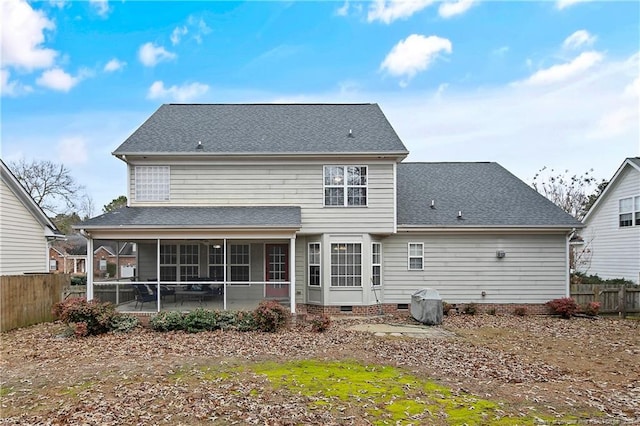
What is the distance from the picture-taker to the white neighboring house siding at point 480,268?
1769cm

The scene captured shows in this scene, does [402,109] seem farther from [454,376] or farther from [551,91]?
[454,376]

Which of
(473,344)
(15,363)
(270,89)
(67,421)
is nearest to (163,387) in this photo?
(67,421)

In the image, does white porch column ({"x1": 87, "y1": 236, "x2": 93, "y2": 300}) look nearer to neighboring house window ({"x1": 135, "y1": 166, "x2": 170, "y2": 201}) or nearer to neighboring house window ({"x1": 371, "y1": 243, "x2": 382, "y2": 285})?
neighboring house window ({"x1": 135, "y1": 166, "x2": 170, "y2": 201})

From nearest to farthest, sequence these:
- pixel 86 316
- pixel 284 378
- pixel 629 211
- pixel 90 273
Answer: pixel 284 378, pixel 86 316, pixel 90 273, pixel 629 211

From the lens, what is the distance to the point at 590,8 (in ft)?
53.1

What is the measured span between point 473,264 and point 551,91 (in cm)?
973

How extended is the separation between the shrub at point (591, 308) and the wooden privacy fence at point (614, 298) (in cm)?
74

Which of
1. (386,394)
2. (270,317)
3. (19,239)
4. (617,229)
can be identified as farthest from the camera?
(617,229)

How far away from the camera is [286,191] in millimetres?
16922

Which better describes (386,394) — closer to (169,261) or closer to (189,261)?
(189,261)

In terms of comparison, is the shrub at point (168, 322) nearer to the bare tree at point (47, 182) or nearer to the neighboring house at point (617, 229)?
the neighboring house at point (617, 229)

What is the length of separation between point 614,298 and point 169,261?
56.8 ft

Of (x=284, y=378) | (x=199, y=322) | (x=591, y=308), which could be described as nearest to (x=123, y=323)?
(x=199, y=322)

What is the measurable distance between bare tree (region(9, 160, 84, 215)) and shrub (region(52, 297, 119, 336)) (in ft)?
111
